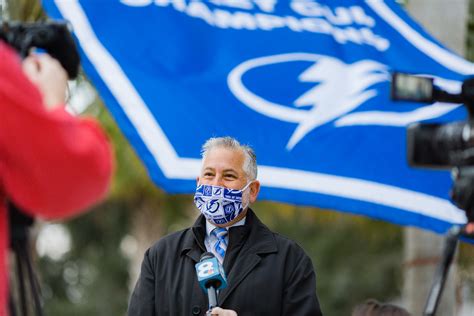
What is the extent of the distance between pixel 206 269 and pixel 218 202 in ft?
1.65

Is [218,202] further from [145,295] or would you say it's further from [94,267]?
[94,267]

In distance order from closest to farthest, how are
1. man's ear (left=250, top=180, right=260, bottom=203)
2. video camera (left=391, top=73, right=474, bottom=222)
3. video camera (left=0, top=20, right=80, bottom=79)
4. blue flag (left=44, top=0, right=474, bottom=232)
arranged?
video camera (left=0, top=20, right=80, bottom=79)
video camera (left=391, top=73, right=474, bottom=222)
man's ear (left=250, top=180, right=260, bottom=203)
blue flag (left=44, top=0, right=474, bottom=232)

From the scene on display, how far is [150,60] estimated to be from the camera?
7.20 metres

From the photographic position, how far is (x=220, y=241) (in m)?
5.21

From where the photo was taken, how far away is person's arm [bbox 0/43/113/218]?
2875 mm

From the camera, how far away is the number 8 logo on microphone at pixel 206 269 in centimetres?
463

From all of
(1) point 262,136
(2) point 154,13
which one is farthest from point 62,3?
(1) point 262,136

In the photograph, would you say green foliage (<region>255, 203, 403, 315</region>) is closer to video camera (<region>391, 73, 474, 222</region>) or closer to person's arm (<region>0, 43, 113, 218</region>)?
video camera (<region>391, 73, 474, 222</region>)

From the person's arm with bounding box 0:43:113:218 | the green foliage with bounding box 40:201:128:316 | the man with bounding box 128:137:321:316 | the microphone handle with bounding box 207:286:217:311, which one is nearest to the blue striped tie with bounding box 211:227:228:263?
the man with bounding box 128:137:321:316

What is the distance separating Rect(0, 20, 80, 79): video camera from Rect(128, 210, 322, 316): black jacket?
194 centimetres

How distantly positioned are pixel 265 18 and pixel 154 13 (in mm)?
789

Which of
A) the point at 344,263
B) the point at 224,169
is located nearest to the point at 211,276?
the point at 224,169

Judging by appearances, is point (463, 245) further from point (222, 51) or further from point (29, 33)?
point (29, 33)

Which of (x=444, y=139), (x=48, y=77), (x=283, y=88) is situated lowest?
(x=444, y=139)
